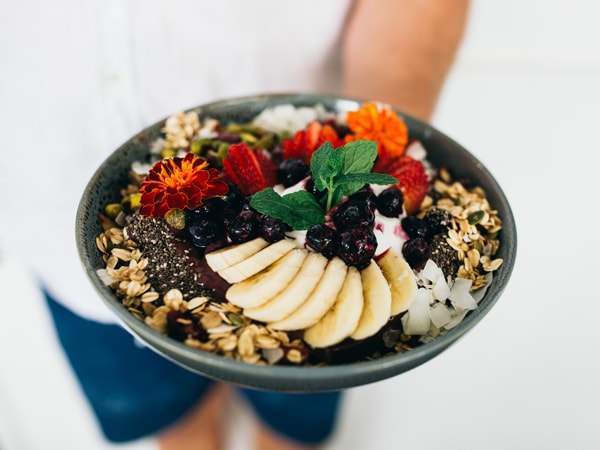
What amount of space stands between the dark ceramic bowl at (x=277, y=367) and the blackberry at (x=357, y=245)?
129 mm

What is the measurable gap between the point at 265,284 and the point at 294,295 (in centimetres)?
4

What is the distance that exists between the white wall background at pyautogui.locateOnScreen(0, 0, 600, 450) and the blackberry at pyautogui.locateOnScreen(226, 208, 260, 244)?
3.10 ft

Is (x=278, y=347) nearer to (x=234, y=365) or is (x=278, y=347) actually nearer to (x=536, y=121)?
(x=234, y=365)

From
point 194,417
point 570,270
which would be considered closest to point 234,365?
point 570,270

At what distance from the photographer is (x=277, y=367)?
0.56m

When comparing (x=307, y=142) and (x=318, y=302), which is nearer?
(x=318, y=302)

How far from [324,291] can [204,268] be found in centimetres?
15

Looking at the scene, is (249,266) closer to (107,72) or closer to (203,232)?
(203,232)

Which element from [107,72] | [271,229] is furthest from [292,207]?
[107,72]

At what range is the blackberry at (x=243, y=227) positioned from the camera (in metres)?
0.69

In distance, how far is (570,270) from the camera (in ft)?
4.75

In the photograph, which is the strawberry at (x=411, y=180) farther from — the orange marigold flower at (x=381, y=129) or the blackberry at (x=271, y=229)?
the blackberry at (x=271, y=229)

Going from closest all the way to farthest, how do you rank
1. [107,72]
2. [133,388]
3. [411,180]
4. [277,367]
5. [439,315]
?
1. [277,367]
2. [439,315]
3. [411,180]
4. [107,72]
5. [133,388]

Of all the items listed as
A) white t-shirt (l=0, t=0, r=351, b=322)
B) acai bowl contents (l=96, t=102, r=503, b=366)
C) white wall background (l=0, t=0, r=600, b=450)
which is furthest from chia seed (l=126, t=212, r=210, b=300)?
white wall background (l=0, t=0, r=600, b=450)
